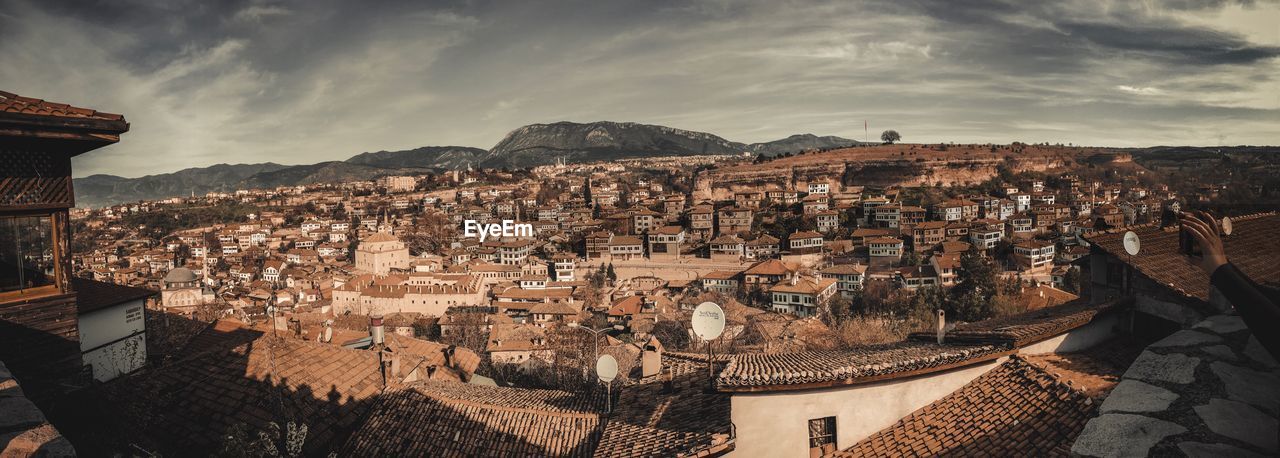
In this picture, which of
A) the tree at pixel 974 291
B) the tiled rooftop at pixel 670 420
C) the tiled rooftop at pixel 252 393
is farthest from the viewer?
the tree at pixel 974 291

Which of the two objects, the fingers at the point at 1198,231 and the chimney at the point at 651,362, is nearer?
the fingers at the point at 1198,231

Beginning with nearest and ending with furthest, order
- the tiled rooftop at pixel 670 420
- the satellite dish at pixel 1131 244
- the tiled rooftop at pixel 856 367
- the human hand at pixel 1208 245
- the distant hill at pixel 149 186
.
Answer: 1. the human hand at pixel 1208 245
2. the tiled rooftop at pixel 856 367
3. the tiled rooftop at pixel 670 420
4. the satellite dish at pixel 1131 244
5. the distant hill at pixel 149 186

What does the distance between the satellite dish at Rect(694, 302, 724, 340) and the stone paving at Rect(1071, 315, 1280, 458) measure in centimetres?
468

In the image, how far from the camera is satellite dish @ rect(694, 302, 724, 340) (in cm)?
622

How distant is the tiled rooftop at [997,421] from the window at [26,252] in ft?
19.0

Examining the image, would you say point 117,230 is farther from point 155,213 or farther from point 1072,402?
point 1072,402

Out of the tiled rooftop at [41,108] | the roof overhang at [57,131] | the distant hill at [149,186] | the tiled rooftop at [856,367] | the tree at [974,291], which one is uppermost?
the distant hill at [149,186]

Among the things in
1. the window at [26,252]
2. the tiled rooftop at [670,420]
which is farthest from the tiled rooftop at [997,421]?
the window at [26,252]

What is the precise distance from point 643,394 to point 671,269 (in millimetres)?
37271

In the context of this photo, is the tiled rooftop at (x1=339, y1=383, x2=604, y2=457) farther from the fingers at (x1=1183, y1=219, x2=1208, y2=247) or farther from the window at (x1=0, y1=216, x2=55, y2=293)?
the fingers at (x1=1183, y1=219, x2=1208, y2=247)

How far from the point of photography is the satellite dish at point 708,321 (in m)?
6.22

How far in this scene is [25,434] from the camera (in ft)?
6.09

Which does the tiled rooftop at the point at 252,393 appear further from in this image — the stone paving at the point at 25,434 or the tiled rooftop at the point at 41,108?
the stone paving at the point at 25,434

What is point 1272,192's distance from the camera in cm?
787
